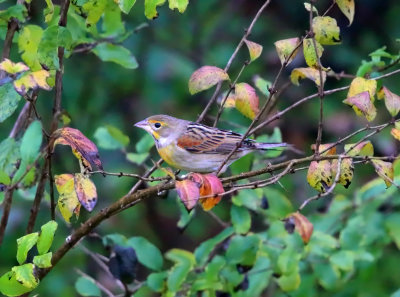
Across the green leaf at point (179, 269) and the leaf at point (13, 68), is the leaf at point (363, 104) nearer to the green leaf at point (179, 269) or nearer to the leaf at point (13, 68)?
the leaf at point (13, 68)

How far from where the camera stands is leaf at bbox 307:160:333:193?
2363 millimetres

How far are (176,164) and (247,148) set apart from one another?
17.0 inches

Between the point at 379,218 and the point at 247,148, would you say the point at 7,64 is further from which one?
the point at 379,218

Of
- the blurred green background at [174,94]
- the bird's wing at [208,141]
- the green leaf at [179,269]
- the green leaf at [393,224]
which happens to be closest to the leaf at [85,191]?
the green leaf at [179,269]

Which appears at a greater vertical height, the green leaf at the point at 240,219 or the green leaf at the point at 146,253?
the green leaf at the point at 240,219

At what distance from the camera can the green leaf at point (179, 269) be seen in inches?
124

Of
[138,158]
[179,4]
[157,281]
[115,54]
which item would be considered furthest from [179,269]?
[179,4]

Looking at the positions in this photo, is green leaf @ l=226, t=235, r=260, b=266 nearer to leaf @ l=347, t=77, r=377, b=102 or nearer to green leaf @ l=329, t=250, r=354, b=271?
green leaf @ l=329, t=250, r=354, b=271

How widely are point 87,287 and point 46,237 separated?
947 mm

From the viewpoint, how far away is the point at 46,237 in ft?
7.59

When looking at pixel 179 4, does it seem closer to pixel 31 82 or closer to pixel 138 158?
pixel 31 82

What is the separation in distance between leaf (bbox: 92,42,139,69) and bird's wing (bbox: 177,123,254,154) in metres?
0.67

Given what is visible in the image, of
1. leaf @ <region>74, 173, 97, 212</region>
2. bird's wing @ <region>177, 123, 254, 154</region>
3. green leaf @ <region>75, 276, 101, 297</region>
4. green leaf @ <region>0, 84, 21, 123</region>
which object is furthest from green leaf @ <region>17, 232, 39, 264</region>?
bird's wing @ <region>177, 123, 254, 154</region>

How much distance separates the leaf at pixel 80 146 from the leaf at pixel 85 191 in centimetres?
4
